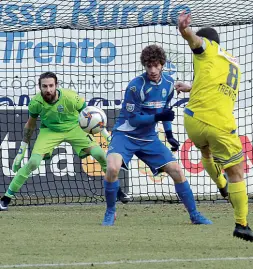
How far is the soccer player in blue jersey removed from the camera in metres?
9.28

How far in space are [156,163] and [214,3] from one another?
4.08 m

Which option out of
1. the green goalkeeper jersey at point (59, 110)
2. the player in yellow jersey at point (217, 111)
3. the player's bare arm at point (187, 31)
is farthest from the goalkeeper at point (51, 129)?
the player's bare arm at point (187, 31)

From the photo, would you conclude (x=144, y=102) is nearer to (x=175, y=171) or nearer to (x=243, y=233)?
(x=175, y=171)

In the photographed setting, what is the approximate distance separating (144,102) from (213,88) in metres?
1.74

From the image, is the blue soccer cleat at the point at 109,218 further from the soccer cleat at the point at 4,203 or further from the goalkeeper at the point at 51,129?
the soccer cleat at the point at 4,203

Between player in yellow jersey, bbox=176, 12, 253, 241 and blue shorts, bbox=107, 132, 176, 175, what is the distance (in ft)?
5.39

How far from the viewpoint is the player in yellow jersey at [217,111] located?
7.57 metres

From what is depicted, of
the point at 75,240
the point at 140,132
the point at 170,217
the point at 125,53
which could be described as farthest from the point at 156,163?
the point at 125,53

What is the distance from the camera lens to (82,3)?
45.0 ft

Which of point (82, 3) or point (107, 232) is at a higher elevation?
point (82, 3)

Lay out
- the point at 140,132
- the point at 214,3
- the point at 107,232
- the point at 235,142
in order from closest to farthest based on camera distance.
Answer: the point at 235,142 < the point at 107,232 < the point at 140,132 < the point at 214,3

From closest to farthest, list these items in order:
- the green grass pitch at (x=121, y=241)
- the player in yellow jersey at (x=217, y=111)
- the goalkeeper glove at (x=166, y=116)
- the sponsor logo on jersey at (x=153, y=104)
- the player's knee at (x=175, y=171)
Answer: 1. the green grass pitch at (x=121, y=241)
2. the player in yellow jersey at (x=217, y=111)
3. the goalkeeper glove at (x=166, y=116)
4. the sponsor logo on jersey at (x=153, y=104)
5. the player's knee at (x=175, y=171)

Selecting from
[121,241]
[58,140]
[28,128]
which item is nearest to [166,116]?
[121,241]

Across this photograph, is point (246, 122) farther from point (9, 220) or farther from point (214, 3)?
point (9, 220)
